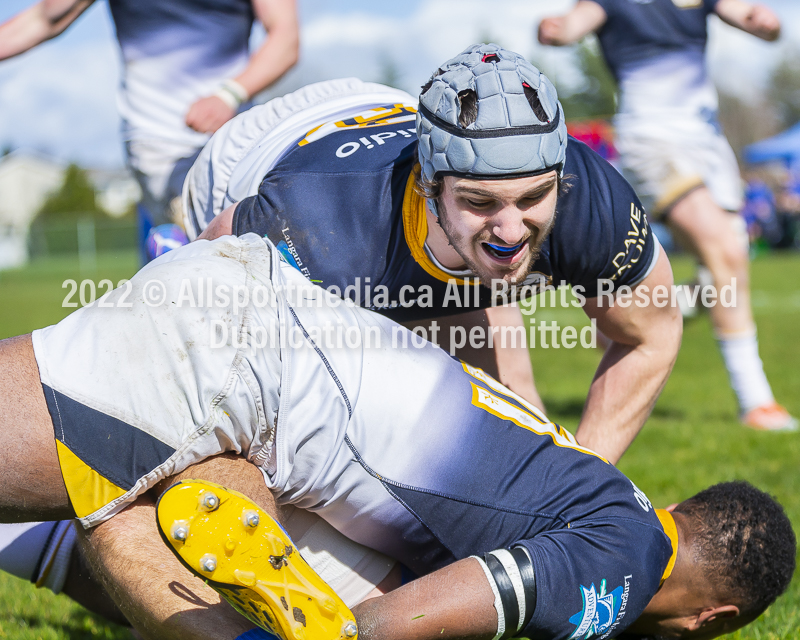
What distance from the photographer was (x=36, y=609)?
302 centimetres

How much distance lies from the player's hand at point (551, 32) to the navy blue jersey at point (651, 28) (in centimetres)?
55

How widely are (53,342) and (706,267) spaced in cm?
405

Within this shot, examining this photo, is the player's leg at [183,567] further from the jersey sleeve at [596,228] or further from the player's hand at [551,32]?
the player's hand at [551,32]

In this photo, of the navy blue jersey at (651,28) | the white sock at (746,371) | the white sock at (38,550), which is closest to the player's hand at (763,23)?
the navy blue jersey at (651,28)

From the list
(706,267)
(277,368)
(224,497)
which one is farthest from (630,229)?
(706,267)

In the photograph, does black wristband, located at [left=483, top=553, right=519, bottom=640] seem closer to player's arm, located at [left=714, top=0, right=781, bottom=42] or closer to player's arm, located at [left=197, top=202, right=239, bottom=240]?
player's arm, located at [left=197, top=202, right=239, bottom=240]

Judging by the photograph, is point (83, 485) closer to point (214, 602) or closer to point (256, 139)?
point (214, 602)

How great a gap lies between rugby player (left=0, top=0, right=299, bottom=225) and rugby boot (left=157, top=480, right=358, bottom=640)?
260 cm

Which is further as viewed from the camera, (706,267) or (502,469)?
(706,267)

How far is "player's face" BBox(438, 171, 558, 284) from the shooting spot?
2346 millimetres

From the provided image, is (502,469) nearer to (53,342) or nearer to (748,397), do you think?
(53,342)

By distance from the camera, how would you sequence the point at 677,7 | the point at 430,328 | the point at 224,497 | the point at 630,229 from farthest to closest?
the point at 677,7, the point at 430,328, the point at 630,229, the point at 224,497

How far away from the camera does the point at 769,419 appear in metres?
5.07

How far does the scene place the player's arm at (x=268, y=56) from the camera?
3.81m
